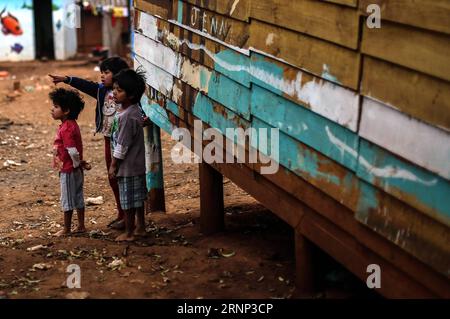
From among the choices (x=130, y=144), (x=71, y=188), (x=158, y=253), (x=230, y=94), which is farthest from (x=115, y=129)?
(x=230, y=94)

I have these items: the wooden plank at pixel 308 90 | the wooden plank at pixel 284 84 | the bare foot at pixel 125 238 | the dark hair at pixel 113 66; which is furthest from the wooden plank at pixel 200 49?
the bare foot at pixel 125 238

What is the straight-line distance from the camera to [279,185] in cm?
455

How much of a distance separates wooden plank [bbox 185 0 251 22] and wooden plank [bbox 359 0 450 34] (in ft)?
4.88

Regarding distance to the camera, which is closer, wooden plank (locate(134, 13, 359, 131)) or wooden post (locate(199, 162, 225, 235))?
wooden plank (locate(134, 13, 359, 131))

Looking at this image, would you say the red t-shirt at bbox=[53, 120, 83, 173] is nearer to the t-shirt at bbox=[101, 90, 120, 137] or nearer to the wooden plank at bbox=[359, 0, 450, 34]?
the t-shirt at bbox=[101, 90, 120, 137]

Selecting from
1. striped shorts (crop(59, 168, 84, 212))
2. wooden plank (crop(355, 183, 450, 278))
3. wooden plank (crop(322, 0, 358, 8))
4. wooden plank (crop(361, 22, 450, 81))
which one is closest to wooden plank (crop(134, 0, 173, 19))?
striped shorts (crop(59, 168, 84, 212))

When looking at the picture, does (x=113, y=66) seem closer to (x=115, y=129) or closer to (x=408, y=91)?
(x=115, y=129)

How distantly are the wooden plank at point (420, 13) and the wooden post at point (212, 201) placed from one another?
293 cm

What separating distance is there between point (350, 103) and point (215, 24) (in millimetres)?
1926

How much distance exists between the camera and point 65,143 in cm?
611

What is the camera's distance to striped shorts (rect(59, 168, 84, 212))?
6.22 metres

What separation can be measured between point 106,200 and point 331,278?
4680 millimetres

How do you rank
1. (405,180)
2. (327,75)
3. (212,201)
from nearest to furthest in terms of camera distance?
(405,180)
(327,75)
(212,201)
